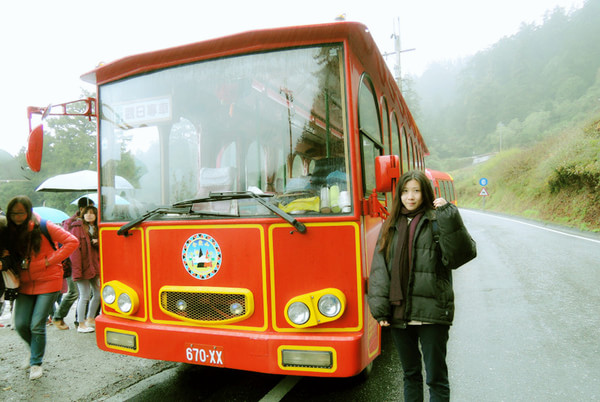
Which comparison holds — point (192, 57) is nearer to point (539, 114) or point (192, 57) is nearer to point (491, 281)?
point (491, 281)

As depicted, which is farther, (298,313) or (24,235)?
(24,235)

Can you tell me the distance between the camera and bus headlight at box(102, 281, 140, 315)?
3.22 meters

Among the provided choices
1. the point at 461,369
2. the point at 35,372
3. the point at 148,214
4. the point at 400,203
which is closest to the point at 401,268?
the point at 400,203

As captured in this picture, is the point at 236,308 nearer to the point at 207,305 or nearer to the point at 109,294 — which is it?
the point at 207,305

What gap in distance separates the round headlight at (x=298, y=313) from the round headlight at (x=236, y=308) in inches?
13.9

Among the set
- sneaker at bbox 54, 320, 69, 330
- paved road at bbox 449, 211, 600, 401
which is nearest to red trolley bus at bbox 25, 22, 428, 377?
paved road at bbox 449, 211, 600, 401

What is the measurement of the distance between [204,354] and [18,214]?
A: 2.22 meters

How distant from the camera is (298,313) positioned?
9.13ft

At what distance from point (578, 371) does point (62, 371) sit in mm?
4626

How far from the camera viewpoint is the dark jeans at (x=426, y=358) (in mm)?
2527

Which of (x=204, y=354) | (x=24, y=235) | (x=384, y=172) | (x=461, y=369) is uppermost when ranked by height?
(x=384, y=172)

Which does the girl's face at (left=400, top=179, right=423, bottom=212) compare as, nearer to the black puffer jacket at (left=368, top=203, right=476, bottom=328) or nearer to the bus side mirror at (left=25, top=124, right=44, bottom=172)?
the black puffer jacket at (left=368, top=203, right=476, bottom=328)

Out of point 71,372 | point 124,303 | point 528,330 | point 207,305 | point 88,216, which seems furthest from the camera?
point 88,216

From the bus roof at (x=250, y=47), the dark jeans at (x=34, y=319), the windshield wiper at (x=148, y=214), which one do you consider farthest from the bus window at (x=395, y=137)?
the dark jeans at (x=34, y=319)
